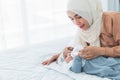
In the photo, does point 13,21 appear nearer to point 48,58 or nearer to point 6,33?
point 6,33

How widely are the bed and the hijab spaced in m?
0.26

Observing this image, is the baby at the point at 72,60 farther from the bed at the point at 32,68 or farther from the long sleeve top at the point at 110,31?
the long sleeve top at the point at 110,31

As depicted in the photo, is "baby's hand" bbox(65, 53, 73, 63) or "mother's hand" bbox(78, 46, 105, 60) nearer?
"mother's hand" bbox(78, 46, 105, 60)

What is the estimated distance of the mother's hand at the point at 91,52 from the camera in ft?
4.54

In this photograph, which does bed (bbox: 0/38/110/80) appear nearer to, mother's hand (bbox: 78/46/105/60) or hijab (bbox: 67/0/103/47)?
mother's hand (bbox: 78/46/105/60)

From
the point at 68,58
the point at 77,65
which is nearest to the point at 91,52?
the point at 77,65

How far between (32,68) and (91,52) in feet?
1.43

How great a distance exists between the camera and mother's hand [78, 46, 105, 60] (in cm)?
138

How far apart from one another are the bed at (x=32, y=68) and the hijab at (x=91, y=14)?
257 millimetres

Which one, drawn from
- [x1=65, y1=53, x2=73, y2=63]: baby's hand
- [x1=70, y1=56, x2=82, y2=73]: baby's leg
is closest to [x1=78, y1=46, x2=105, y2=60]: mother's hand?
[x1=70, y1=56, x2=82, y2=73]: baby's leg

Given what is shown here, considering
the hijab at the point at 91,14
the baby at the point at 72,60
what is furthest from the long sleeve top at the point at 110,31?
the baby at the point at 72,60

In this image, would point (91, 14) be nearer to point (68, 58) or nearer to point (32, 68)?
point (68, 58)

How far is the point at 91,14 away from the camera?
1495 mm

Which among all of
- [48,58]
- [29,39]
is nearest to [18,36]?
[29,39]
